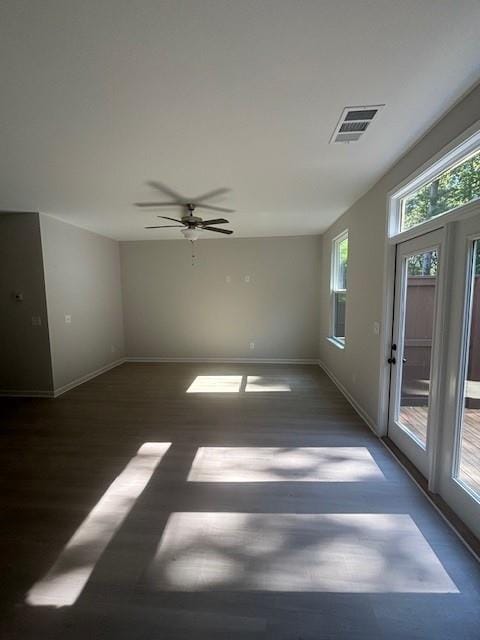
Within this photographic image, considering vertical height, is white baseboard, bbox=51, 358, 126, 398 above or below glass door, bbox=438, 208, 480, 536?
below

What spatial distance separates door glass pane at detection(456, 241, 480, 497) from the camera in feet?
5.52

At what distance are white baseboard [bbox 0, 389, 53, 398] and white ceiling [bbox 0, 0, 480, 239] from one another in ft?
9.76

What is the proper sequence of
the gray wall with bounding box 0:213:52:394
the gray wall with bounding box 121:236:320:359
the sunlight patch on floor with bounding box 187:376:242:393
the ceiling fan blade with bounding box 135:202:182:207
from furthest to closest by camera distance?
the gray wall with bounding box 121:236:320:359 < the sunlight patch on floor with bounding box 187:376:242:393 < the gray wall with bounding box 0:213:52:394 < the ceiling fan blade with bounding box 135:202:182:207

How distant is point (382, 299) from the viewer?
8.83ft

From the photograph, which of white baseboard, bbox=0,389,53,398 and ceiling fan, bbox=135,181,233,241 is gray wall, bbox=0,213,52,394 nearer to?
white baseboard, bbox=0,389,53,398

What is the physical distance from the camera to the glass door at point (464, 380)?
168 cm

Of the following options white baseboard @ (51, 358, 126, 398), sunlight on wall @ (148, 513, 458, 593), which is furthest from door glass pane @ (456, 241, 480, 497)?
white baseboard @ (51, 358, 126, 398)

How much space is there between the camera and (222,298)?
5.78m

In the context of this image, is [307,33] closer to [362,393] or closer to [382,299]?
[382,299]

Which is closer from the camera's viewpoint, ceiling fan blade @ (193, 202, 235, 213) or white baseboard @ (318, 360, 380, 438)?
white baseboard @ (318, 360, 380, 438)

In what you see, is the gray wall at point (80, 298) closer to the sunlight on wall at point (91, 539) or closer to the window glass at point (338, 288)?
the sunlight on wall at point (91, 539)

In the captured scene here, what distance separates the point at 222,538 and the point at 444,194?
281 centimetres

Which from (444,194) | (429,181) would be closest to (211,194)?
(429,181)

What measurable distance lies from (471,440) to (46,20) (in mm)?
3234
